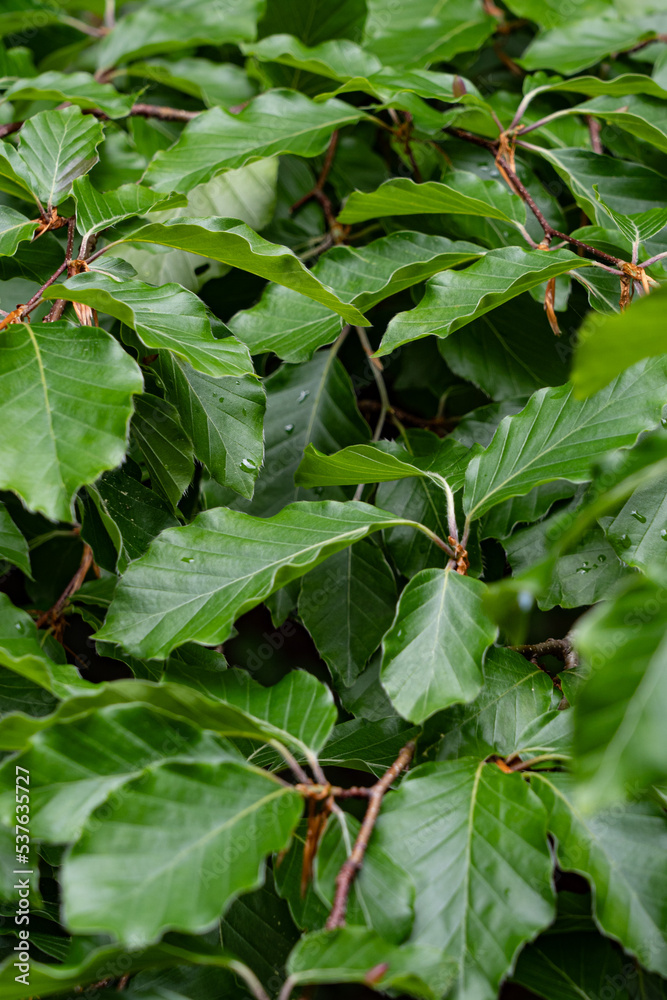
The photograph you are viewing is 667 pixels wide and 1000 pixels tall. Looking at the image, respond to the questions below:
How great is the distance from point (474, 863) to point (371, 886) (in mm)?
68

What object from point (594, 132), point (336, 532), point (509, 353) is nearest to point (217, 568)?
point (336, 532)

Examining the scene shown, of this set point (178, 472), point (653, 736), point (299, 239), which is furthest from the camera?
point (299, 239)

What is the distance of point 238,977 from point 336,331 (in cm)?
54

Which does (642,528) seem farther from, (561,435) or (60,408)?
(60,408)

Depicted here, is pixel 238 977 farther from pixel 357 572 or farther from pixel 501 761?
pixel 357 572

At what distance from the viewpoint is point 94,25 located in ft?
4.44

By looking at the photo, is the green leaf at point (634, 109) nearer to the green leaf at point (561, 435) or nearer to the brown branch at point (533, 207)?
the brown branch at point (533, 207)

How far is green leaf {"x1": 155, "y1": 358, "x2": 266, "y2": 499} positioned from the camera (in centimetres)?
63

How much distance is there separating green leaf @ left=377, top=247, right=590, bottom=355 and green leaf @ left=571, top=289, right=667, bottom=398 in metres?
0.24

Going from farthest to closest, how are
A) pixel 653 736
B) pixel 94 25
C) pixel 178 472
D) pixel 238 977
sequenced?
1. pixel 94 25
2. pixel 178 472
3. pixel 238 977
4. pixel 653 736

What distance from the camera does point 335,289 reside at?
0.73 m

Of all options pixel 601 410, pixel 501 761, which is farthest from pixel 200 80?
pixel 501 761

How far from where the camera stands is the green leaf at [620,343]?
360 millimetres

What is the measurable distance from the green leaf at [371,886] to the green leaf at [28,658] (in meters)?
0.19
